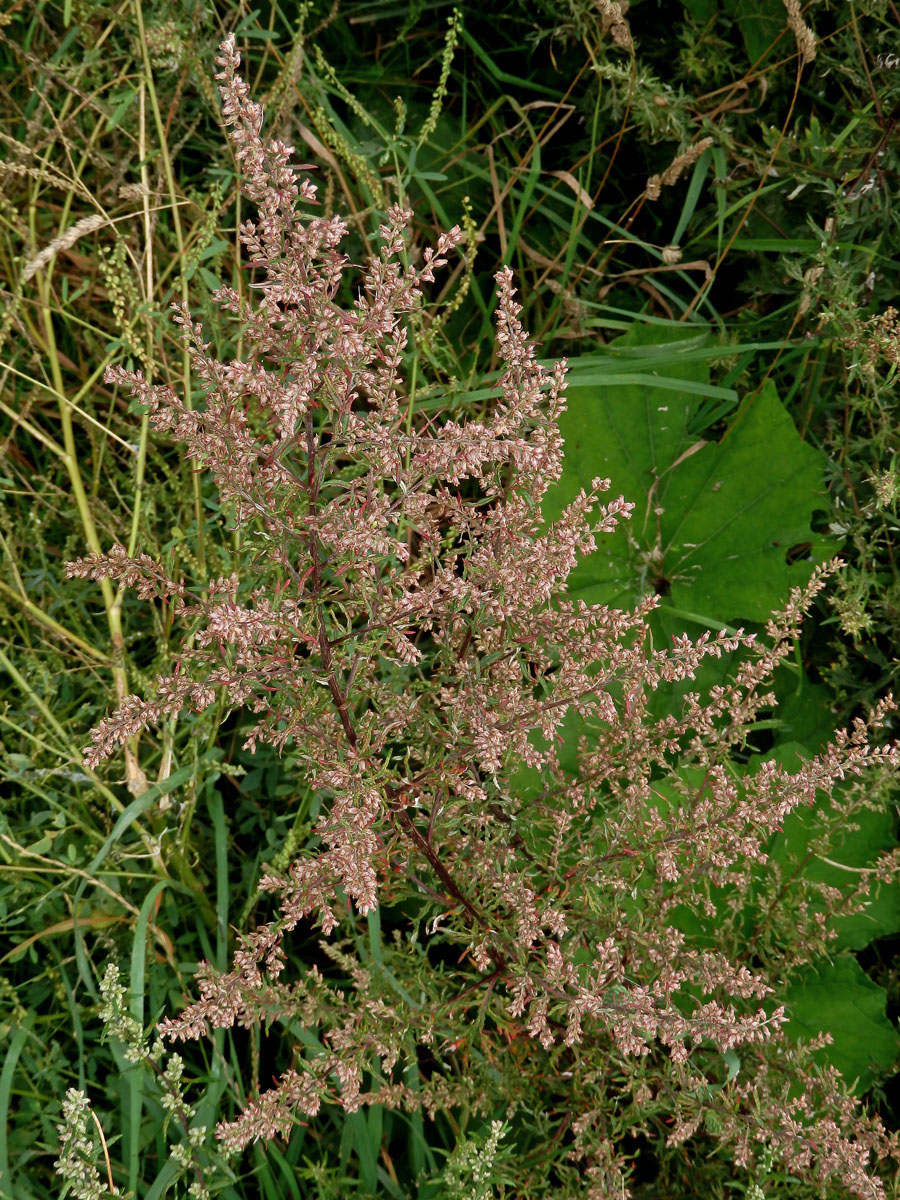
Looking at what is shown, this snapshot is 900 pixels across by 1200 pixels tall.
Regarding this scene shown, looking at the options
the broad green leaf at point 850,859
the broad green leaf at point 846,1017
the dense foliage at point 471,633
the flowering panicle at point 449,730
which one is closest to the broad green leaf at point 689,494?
the dense foliage at point 471,633

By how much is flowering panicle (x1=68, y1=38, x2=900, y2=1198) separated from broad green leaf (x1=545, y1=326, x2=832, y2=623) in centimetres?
59

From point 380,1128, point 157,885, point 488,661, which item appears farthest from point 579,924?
point 157,885

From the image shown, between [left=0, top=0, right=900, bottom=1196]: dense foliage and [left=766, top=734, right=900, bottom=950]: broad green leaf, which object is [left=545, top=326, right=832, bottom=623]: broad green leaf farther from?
[left=766, top=734, right=900, bottom=950]: broad green leaf

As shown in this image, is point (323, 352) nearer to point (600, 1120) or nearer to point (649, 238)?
point (600, 1120)

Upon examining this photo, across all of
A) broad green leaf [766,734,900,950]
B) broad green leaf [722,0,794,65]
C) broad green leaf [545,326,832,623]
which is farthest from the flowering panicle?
broad green leaf [722,0,794,65]

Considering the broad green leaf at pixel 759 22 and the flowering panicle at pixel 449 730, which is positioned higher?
the broad green leaf at pixel 759 22

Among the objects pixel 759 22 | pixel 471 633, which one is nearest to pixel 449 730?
pixel 471 633

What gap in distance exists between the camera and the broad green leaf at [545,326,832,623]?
7.80 ft

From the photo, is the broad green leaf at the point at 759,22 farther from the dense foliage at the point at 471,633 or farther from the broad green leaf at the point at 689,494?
the broad green leaf at the point at 689,494

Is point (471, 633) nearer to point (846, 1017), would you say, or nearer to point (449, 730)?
point (449, 730)

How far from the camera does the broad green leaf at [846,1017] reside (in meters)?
2.12

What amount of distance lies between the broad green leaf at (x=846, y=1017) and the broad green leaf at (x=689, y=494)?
781mm

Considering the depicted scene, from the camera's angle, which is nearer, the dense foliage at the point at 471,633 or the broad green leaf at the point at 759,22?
the dense foliage at the point at 471,633

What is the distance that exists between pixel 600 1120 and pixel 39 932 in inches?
46.8
